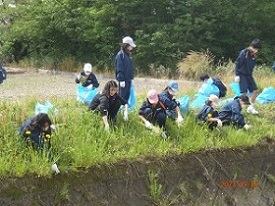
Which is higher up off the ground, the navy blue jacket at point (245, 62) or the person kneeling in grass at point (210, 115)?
the navy blue jacket at point (245, 62)

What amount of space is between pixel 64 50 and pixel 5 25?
3666 millimetres

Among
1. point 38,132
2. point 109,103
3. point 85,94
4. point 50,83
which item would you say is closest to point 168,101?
point 109,103

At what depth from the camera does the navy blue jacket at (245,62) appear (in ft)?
31.2

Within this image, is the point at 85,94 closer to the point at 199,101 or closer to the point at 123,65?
the point at 123,65

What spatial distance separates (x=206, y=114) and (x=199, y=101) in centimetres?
144

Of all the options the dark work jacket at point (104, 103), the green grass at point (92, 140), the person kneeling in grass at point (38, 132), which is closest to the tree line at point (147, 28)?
the green grass at point (92, 140)

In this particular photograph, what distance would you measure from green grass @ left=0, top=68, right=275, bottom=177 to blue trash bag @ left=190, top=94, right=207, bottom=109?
0.60m

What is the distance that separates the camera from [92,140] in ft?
22.0

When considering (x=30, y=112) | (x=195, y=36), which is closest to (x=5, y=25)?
(x=195, y=36)

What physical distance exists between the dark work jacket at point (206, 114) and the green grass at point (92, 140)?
0.40 ft

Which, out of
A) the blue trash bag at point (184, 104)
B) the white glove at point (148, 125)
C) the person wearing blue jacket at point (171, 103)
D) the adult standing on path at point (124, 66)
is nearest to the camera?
the white glove at point (148, 125)

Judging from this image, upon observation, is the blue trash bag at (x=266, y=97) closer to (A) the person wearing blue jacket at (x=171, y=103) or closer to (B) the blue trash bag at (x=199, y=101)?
(B) the blue trash bag at (x=199, y=101)

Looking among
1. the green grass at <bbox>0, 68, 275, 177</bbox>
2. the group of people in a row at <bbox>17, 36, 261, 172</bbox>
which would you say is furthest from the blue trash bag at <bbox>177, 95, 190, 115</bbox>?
the group of people in a row at <bbox>17, 36, 261, 172</bbox>

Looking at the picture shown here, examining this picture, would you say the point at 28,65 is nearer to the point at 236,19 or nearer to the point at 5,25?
the point at 5,25
